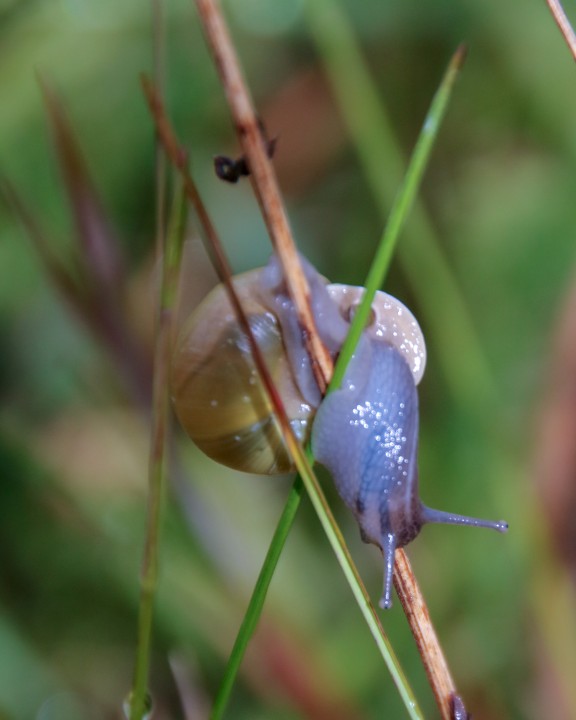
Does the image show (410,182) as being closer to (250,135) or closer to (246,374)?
(250,135)

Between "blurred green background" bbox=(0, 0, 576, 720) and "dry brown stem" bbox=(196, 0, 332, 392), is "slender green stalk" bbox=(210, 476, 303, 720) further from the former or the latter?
"blurred green background" bbox=(0, 0, 576, 720)

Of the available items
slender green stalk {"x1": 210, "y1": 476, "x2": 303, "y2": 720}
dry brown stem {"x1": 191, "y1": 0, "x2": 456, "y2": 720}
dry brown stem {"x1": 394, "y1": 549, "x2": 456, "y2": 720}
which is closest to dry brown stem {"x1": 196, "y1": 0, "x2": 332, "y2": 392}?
dry brown stem {"x1": 191, "y1": 0, "x2": 456, "y2": 720}

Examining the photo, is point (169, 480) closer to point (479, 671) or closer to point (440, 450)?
point (440, 450)

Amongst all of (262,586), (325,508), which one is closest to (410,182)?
(325,508)

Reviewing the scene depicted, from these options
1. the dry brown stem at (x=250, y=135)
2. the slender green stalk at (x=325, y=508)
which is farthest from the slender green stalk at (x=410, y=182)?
the dry brown stem at (x=250, y=135)

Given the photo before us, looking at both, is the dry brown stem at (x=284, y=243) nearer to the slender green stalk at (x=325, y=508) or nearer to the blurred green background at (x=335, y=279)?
the slender green stalk at (x=325, y=508)

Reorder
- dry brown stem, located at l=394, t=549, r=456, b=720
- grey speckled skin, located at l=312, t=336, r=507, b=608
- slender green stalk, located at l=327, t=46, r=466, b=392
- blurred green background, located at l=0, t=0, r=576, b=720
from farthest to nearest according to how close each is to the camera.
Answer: blurred green background, located at l=0, t=0, r=576, b=720
grey speckled skin, located at l=312, t=336, r=507, b=608
dry brown stem, located at l=394, t=549, r=456, b=720
slender green stalk, located at l=327, t=46, r=466, b=392

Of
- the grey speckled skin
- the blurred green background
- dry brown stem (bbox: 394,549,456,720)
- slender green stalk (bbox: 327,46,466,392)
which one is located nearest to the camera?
slender green stalk (bbox: 327,46,466,392)
